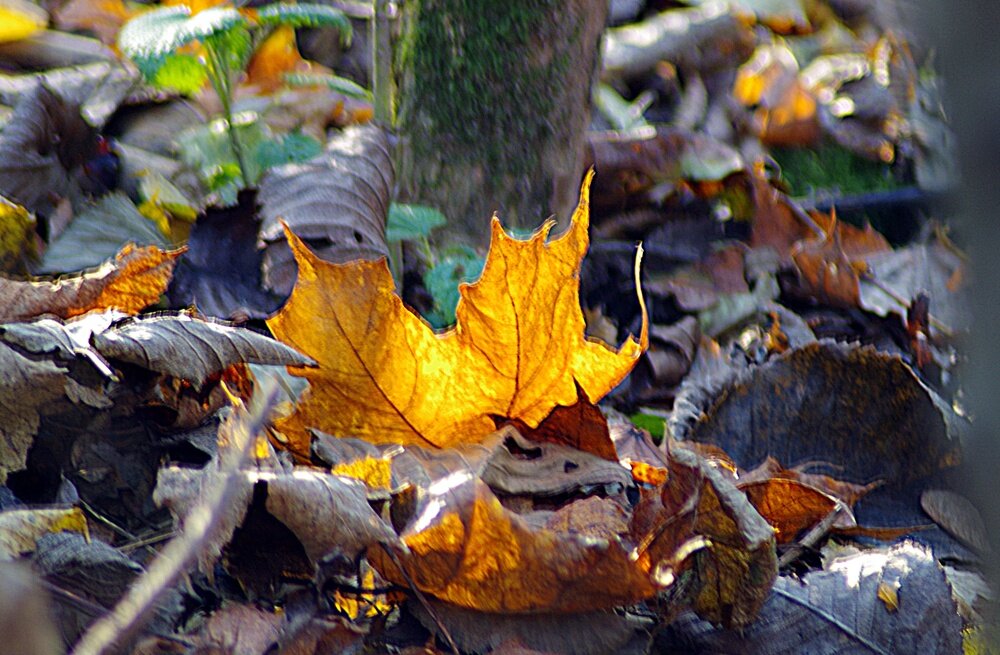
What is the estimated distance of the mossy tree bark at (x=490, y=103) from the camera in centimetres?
194

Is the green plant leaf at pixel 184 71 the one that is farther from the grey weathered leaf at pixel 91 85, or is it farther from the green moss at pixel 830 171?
the green moss at pixel 830 171

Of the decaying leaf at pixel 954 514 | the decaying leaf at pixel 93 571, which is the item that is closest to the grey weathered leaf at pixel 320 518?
the decaying leaf at pixel 93 571

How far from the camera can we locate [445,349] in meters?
1.20

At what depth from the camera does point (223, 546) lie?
3.05 feet

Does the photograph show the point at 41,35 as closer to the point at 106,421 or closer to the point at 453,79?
the point at 453,79

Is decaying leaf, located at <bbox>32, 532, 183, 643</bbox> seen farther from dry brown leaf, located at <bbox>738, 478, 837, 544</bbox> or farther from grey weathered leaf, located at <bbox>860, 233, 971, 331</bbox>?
grey weathered leaf, located at <bbox>860, 233, 971, 331</bbox>

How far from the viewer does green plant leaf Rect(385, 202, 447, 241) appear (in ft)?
5.98

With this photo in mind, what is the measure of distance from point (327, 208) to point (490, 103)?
405mm

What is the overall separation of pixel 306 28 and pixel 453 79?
1.44 metres

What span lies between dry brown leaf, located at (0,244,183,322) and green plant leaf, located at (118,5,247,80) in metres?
0.47

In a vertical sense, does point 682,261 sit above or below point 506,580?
below

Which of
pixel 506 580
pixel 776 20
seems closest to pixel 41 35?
pixel 506 580

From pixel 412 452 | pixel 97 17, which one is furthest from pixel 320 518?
pixel 97 17

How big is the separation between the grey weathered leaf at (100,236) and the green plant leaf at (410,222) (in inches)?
16.8
